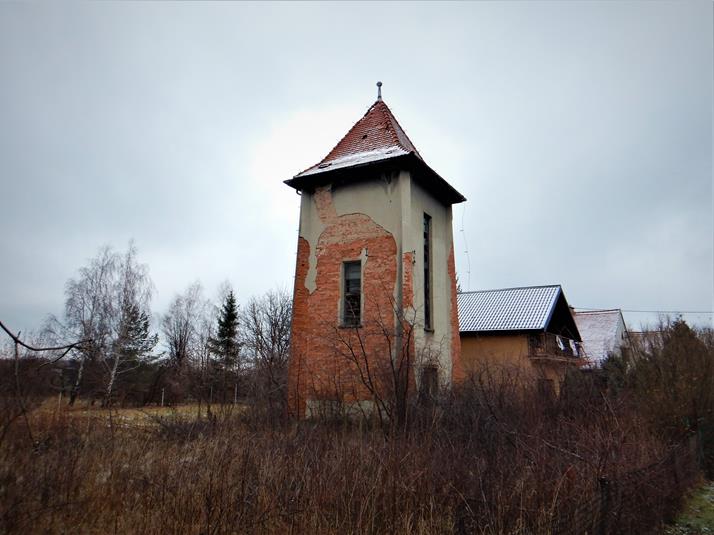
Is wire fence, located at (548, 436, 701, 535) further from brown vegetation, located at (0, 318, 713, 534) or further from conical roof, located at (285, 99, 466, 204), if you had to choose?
conical roof, located at (285, 99, 466, 204)

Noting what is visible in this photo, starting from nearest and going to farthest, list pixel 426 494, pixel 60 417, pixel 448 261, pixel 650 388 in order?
pixel 426 494, pixel 60 417, pixel 650 388, pixel 448 261

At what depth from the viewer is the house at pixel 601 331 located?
3055 cm

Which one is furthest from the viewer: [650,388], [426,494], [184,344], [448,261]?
[184,344]

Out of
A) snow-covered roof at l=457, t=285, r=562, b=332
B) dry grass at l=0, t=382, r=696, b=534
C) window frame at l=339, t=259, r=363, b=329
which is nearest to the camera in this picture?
dry grass at l=0, t=382, r=696, b=534

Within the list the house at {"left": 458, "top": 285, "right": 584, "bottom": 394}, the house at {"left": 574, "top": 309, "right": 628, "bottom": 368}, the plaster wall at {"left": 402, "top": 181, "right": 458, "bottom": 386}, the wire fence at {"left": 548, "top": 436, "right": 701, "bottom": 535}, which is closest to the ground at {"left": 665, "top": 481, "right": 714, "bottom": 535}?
the wire fence at {"left": 548, "top": 436, "right": 701, "bottom": 535}

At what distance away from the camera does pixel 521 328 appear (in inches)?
847

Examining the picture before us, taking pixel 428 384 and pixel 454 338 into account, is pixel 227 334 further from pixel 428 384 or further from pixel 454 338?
pixel 428 384

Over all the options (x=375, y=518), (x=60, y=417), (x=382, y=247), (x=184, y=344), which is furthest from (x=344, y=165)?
(x=184, y=344)

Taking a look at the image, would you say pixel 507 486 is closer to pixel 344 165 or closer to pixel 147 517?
pixel 147 517

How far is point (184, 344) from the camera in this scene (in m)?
40.1

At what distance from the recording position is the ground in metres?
6.71

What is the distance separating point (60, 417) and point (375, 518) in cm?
482

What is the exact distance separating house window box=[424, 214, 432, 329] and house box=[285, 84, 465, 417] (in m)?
0.03

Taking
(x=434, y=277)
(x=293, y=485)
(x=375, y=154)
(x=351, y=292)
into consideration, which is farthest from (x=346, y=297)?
(x=293, y=485)
